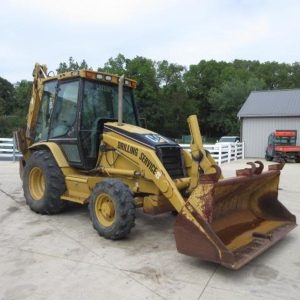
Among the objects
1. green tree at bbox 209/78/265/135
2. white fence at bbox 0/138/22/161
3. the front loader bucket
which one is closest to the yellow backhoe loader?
the front loader bucket

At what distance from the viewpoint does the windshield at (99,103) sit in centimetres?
683

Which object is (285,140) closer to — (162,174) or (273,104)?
(273,104)

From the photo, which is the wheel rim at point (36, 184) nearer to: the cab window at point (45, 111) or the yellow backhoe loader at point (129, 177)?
the yellow backhoe loader at point (129, 177)

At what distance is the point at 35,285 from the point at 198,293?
1652mm

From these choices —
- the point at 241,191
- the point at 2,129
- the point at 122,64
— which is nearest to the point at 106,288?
the point at 241,191

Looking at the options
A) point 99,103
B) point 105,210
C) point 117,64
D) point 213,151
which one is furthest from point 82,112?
point 117,64

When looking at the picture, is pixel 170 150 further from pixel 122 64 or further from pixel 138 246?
pixel 122 64

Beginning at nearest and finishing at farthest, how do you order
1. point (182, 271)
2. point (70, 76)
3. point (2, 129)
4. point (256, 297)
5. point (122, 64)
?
point (256, 297), point (182, 271), point (70, 76), point (2, 129), point (122, 64)

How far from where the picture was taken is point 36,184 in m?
7.64

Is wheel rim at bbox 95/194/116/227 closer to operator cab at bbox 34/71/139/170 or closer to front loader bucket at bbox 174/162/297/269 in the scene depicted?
operator cab at bbox 34/71/139/170

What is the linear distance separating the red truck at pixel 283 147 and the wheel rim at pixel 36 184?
16424mm

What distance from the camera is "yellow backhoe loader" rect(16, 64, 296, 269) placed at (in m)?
4.82

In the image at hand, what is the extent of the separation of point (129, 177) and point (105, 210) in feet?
2.14

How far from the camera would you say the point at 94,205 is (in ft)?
19.6
